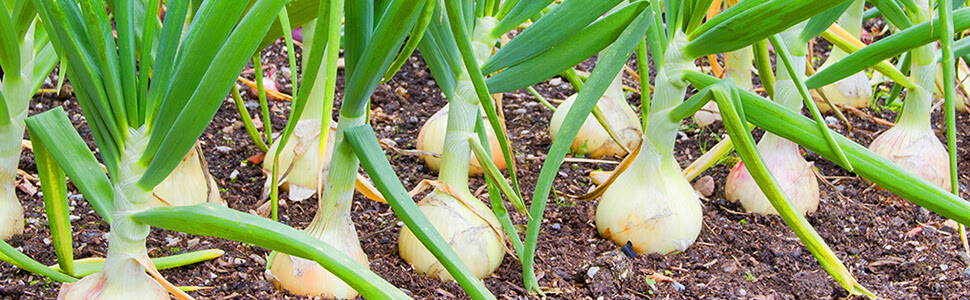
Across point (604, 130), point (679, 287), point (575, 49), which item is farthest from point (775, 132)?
point (604, 130)

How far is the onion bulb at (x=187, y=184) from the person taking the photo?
50.2 inches

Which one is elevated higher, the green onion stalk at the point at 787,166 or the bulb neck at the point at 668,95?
the bulb neck at the point at 668,95

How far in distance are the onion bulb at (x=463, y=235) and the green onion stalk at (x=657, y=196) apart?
0.19m

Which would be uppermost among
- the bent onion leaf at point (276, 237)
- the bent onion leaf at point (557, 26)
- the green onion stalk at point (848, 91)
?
the bent onion leaf at point (557, 26)

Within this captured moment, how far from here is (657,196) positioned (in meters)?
1.32

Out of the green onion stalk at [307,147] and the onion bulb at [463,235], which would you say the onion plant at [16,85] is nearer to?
the green onion stalk at [307,147]

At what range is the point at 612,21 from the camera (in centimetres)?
102

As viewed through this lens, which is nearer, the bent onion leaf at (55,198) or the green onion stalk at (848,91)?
the bent onion leaf at (55,198)

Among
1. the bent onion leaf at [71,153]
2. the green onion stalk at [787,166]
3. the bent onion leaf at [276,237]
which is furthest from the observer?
the green onion stalk at [787,166]

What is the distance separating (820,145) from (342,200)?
48 centimetres

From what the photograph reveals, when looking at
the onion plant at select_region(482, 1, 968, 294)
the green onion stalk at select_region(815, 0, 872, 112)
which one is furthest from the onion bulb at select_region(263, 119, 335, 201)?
the green onion stalk at select_region(815, 0, 872, 112)

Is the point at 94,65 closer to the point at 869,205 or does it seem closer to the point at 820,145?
the point at 820,145

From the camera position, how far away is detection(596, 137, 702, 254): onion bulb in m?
1.32

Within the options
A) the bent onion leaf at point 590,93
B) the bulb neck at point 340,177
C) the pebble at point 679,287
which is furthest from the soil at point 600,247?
the bent onion leaf at point 590,93
